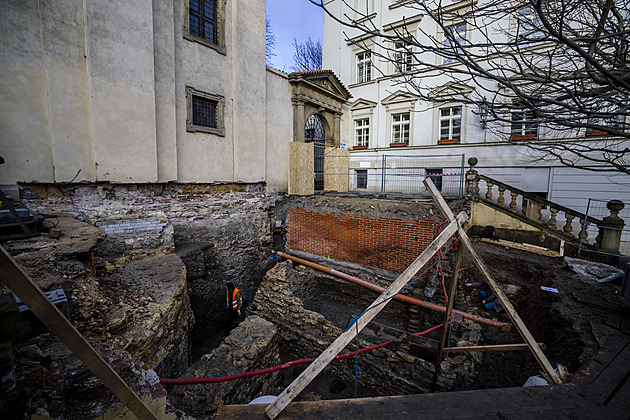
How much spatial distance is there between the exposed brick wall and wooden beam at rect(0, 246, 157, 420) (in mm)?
6619

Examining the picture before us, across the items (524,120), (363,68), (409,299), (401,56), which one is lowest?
(409,299)

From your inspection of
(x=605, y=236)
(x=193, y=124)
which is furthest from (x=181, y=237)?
(x=605, y=236)

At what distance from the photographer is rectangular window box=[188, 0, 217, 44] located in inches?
310

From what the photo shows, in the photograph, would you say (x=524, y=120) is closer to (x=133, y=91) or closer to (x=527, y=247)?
(x=527, y=247)

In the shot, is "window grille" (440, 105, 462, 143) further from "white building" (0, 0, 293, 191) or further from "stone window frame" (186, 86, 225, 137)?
"stone window frame" (186, 86, 225, 137)

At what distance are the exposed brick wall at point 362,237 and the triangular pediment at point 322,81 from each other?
5674mm

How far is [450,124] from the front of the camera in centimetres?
1238

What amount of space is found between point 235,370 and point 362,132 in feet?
44.7

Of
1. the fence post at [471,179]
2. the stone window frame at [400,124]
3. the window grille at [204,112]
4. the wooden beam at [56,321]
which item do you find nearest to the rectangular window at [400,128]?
the stone window frame at [400,124]

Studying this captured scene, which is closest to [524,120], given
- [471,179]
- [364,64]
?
[471,179]

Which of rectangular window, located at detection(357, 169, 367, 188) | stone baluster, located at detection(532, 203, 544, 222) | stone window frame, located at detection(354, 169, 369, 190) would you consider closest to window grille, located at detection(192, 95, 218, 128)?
stone window frame, located at detection(354, 169, 369, 190)

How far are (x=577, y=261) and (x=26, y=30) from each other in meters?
13.5

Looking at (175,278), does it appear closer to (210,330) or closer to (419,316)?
(210,330)

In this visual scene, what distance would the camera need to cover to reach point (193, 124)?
314 inches
